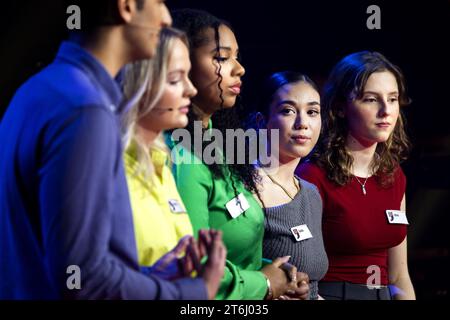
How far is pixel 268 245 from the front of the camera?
262 cm

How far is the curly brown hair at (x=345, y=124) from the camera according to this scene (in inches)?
121

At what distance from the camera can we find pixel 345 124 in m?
3.18

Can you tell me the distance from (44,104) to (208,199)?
96 centimetres

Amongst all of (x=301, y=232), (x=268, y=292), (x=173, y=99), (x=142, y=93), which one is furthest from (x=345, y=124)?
(x=142, y=93)

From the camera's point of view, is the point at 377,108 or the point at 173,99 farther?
the point at 377,108

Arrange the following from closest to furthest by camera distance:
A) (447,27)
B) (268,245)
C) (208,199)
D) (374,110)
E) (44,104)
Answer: (44,104), (208,199), (268,245), (374,110), (447,27)

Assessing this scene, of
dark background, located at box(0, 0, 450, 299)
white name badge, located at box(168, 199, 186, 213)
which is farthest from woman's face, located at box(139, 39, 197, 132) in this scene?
dark background, located at box(0, 0, 450, 299)

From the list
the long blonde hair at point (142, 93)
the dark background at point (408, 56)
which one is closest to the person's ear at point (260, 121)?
the dark background at point (408, 56)

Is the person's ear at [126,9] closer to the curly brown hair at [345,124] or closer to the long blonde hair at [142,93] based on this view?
the long blonde hair at [142,93]

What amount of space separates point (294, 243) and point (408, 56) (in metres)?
1.29

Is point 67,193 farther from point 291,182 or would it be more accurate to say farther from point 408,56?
point 408,56

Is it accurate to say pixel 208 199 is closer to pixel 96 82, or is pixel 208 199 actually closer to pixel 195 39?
pixel 195 39

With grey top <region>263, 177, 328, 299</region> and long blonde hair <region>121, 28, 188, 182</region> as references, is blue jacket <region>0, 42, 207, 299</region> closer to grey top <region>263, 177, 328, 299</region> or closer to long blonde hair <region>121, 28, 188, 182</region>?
long blonde hair <region>121, 28, 188, 182</region>
